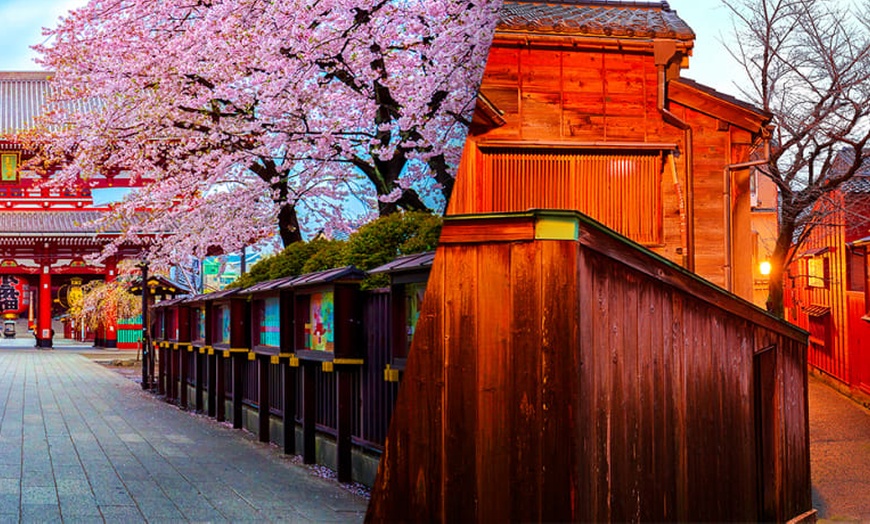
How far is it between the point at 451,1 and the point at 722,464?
236 centimetres

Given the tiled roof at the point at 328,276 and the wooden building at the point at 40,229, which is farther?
the wooden building at the point at 40,229

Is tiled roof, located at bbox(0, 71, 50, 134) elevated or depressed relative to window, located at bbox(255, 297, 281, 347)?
elevated

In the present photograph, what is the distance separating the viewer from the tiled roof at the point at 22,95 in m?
2.44

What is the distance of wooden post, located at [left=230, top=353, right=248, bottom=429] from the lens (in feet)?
11.0

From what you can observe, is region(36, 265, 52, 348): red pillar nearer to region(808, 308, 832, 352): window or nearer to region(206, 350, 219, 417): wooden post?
region(206, 350, 219, 417): wooden post

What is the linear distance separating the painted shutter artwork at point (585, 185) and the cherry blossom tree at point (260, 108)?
156 millimetres

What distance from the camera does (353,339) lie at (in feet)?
12.3

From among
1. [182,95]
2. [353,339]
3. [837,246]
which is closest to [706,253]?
[182,95]

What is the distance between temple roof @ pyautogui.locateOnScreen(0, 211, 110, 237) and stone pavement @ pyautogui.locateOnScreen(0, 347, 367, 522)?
0.35 metres

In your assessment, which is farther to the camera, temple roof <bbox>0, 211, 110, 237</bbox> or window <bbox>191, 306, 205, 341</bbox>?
window <bbox>191, 306, 205, 341</bbox>

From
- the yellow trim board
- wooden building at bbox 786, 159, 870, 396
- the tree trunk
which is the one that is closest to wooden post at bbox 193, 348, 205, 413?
A: the yellow trim board

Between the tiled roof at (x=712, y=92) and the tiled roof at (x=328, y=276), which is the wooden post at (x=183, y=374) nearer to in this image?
the tiled roof at (x=328, y=276)

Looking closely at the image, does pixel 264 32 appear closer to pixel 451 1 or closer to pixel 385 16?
pixel 385 16

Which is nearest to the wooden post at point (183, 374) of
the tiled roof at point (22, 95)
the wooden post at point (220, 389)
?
the wooden post at point (220, 389)
